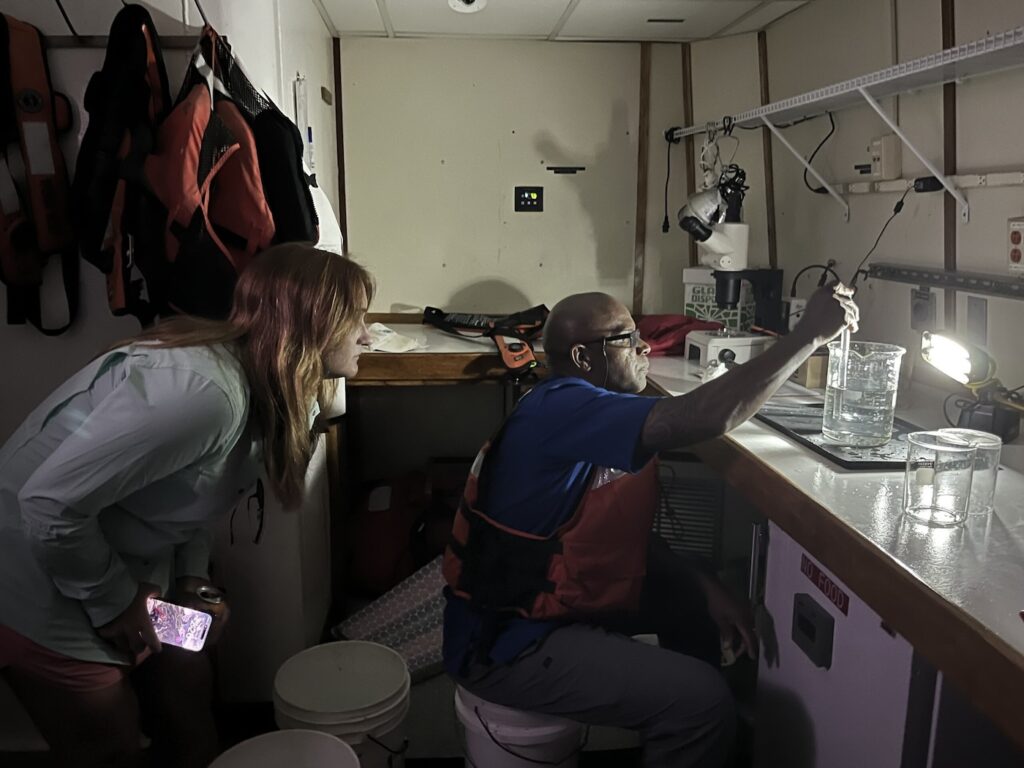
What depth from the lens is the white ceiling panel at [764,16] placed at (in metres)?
2.60

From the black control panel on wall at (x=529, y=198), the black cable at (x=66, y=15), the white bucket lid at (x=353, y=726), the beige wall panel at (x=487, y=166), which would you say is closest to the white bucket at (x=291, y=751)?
the white bucket lid at (x=353, y=726)

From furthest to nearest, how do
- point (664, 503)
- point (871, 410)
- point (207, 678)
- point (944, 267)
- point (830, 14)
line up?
point (664, 503), point (830, 14), point (944, 267), point (207, 678), point (871, 410)

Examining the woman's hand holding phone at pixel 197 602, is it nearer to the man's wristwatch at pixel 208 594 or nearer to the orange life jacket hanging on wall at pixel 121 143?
the man's wristwatch at pixel 208 594

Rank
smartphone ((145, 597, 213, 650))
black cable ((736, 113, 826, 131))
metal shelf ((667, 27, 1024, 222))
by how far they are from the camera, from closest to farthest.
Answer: smartphone ((145, 597, 213, 650)) < metal shelf ((667, 27, 1024, 222)) < black cable ((736, 113, 826, 131))

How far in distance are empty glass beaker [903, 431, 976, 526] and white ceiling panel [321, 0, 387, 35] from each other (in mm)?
2179

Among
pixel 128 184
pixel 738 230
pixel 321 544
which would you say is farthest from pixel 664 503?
pixel 128 184

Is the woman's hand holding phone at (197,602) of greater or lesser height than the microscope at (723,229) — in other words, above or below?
below

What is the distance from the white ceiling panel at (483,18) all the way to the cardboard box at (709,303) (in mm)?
1004

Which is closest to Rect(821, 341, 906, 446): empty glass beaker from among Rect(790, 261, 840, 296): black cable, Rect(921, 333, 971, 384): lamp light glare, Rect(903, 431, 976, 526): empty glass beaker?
Rect(921, 333, 971, 384): lamp light glare

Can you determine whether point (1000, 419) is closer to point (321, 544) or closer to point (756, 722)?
point (756, 722)

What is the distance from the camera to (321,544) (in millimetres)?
2469

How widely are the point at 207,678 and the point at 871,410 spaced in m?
1.40

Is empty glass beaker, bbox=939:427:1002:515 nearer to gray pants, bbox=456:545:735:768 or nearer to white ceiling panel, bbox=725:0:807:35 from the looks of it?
gray pants, bbox=456:545:735:768

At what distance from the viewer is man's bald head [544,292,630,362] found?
159 centimetres
